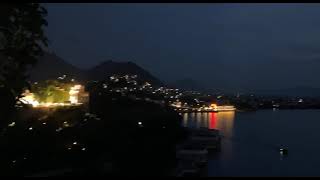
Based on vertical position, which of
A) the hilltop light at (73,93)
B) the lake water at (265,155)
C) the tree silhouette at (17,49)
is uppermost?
the hilltop light at (73,93)

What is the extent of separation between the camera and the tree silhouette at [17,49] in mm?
2158

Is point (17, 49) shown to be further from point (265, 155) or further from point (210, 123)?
point (210, 123)

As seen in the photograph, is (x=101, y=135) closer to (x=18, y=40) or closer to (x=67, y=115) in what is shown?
(x=67, y=115)

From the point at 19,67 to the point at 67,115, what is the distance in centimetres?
383

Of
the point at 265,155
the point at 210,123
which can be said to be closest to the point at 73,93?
the point at 265,155

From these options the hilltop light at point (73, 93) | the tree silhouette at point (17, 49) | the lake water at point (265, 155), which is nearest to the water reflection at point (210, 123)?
the lake water at point (265, 155)

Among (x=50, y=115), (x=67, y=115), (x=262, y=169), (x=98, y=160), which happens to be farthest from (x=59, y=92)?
(x=262, y=169)

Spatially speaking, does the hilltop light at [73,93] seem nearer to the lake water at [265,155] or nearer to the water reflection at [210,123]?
the lake water at [265,155]

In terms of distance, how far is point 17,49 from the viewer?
2.30 meters

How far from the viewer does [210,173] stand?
377 inches

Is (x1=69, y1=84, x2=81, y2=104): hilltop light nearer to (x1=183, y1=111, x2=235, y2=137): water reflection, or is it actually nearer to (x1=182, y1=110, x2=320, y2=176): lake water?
(x1=182, y1=110, x2=320, y2=176): lake water

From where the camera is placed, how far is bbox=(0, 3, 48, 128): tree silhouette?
2.16 m

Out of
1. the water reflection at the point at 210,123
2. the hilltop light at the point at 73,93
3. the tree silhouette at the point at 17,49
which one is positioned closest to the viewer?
the tree silhouette at the point at 17,49

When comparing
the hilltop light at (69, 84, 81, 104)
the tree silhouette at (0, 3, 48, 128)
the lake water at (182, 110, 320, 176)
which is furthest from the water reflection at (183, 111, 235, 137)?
the tree silhouette at (0, 3, 48, 128)
